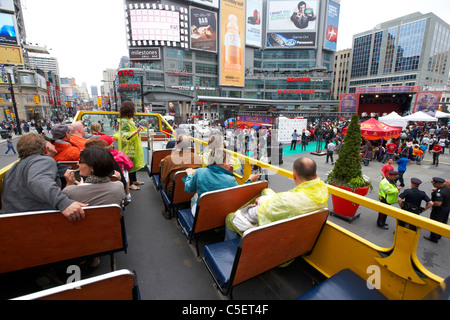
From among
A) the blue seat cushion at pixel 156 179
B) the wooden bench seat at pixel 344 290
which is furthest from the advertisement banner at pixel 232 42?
the wooden bench seat at pixel 344 290

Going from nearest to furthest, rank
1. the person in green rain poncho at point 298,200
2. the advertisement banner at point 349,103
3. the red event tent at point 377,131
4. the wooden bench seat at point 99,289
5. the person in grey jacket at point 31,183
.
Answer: the wooden bench seat at point 99,289
the person in grey jacket at point 31,183
the person in green rain poncho at point 298,200
the red event tent at point 377,131
the advertisement banner at point 349,103

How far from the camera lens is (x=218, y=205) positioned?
2.66 meters

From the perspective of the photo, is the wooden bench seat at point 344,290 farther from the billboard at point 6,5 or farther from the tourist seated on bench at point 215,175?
the billboard at point 6,5

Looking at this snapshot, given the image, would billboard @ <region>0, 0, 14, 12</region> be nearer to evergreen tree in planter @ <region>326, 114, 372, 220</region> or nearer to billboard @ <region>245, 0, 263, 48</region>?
billboard @ <region>245, 0, 263, 48</region>

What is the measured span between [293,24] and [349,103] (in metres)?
62.0

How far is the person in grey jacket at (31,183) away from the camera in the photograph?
195 cm

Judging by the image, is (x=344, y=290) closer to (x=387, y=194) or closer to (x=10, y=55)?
(x=387, y=194)

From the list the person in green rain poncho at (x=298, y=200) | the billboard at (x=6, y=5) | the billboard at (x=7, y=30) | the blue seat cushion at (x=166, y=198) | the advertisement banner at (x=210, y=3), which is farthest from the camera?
the advertisement banner at (x=210, y=3)

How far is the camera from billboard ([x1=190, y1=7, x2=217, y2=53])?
5997 cm

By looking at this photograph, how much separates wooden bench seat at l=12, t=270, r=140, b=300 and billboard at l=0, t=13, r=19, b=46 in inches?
2349

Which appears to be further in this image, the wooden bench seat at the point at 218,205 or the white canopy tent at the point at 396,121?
the white canopy tent at the point at 396,121

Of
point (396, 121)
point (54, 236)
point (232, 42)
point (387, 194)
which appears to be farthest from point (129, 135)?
point (232, 42)

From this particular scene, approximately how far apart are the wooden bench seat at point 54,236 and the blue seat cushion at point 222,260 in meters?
1.02

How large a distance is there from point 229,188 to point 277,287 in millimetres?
1275
